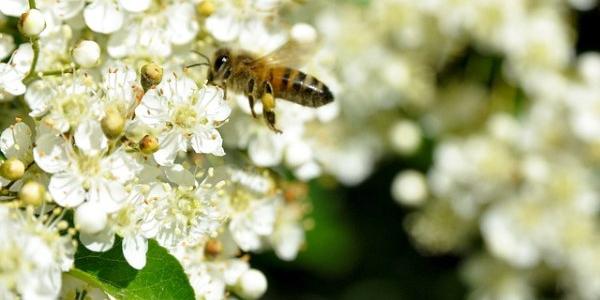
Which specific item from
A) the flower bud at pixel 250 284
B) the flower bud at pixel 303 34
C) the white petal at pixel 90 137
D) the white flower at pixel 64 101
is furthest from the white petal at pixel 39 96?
the flower bud at pixel 303 34

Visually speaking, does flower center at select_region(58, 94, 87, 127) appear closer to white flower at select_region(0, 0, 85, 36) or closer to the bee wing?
white flower at select_region(0, 0, 85, 36)

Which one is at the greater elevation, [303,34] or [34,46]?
[34,46]

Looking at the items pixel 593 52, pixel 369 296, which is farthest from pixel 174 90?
pixel 593 52

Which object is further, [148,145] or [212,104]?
[212,104]

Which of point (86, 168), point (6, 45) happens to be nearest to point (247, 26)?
point (6, 45)

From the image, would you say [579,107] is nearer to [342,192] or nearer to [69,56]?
[342,192]

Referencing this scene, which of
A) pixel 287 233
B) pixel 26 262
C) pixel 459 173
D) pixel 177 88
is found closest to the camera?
pixel 26 262

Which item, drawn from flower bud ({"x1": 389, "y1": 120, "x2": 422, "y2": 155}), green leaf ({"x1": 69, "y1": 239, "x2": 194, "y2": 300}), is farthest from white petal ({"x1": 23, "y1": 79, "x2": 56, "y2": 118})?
flower bud ({"x1": 389, "y1": 120, "x2": 422, "y2": 155})

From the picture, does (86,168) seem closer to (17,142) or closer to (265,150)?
(17,142)
